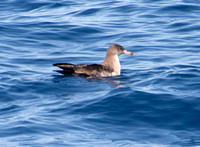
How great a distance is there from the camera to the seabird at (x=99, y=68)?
1167 centimetres

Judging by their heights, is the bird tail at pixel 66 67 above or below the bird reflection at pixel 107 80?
above

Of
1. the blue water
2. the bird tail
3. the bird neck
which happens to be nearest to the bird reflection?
the blue water

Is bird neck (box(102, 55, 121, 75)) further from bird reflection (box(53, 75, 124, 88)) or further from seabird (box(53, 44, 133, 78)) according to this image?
bird reflection (box(53, 75, 124, 88))

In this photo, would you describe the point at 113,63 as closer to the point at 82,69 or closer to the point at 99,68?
the point at 99,68

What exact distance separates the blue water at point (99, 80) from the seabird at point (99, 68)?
247 millimetres

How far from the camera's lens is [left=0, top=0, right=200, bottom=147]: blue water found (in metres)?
7.89

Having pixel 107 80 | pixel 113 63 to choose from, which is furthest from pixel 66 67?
pixel 113 63

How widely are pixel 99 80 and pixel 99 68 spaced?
437 mm

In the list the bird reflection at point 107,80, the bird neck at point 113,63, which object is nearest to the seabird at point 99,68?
the bird neck at point 113,63

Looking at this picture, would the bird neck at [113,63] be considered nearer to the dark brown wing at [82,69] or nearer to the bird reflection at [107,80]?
the bird reflection at [107,80]

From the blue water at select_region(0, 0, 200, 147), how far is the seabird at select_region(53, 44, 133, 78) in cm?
25

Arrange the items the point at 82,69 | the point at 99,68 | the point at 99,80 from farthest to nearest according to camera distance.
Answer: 1. the point at 99,68
2. the point at 82,69
3. the point at 99,80

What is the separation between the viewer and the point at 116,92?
10.1 meters

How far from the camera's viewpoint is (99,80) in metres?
11.6
